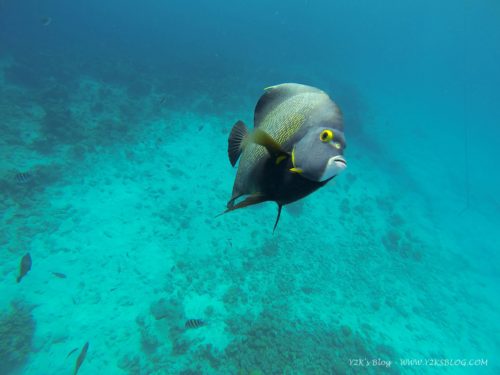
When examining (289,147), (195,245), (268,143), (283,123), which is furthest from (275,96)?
(195,245)

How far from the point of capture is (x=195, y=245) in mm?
9570

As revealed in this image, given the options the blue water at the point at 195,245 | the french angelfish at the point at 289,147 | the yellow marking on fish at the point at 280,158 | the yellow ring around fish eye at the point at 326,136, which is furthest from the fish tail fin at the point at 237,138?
the blue water at the point at 195,245

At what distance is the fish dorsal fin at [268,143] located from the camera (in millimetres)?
763

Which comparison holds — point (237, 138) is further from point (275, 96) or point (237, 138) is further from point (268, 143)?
point (268, 143)

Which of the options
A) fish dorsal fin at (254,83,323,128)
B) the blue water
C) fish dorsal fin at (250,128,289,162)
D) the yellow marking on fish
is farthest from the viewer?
the blue water

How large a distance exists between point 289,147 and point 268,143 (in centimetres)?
15

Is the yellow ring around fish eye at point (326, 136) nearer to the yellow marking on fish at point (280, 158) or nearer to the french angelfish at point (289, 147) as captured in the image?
the french angelfish at point (289, 147)

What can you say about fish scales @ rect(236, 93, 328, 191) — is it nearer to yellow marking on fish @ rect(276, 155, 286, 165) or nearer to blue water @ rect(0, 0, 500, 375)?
yellow marking on fish @ rect(276, 155, 286, 165)

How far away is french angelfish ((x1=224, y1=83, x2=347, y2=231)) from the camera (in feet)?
2.63

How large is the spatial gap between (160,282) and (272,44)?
3826 centimetres

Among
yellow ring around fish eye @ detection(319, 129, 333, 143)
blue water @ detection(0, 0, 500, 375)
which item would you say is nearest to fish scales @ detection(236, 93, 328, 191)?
yellow ring around fish eye @ detection(319, 129, 333, 143)

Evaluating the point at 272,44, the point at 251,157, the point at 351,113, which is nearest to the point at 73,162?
the point at 251,157

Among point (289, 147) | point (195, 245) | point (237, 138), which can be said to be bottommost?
point (195, 245)

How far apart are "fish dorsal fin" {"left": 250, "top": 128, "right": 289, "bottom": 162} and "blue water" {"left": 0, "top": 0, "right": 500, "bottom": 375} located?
22.6 ft
